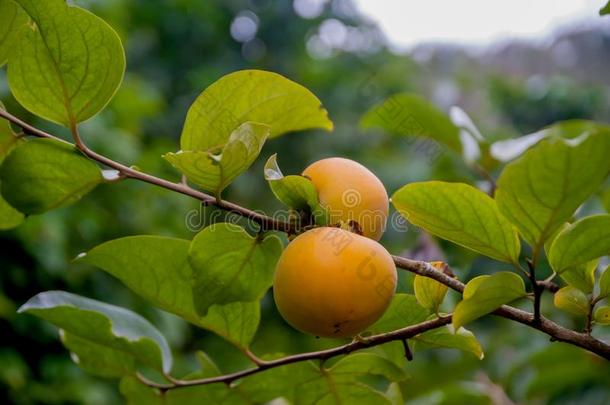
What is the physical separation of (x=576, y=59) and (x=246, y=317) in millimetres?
6277

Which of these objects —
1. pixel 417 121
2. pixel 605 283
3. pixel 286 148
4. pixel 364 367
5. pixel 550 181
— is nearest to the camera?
pixel 550 181

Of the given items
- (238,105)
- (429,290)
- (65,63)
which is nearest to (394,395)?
(429,290)

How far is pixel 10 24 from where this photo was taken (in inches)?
21.2

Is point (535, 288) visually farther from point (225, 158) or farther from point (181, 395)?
point (181, 395)

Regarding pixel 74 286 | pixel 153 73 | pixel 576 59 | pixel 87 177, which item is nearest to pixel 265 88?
pixel 87 177

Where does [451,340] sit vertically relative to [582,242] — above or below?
below

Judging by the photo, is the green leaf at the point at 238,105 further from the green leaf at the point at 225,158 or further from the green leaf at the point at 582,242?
the green leaf at the point at 582,242

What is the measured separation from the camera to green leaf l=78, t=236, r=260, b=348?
2.12 ft

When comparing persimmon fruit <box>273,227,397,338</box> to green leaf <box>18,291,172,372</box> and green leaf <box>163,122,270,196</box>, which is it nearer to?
green leaf <box>163,122,270,196</box>

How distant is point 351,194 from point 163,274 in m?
0.23

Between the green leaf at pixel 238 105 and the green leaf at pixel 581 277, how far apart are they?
0.89 ft

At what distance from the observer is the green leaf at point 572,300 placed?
564 millimetres

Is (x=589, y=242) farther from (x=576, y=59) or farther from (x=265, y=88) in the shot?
(x=576, y=59)

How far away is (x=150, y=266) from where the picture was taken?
0.66 metres
